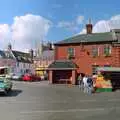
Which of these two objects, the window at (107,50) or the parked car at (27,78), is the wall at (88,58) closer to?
the window at (107,50)

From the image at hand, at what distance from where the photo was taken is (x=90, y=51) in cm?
5894

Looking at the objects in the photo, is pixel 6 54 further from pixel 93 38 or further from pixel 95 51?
pixel 95 51

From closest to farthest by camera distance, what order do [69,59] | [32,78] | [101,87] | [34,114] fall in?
[34,114] → [101,87] → [69,59] → [32,78]

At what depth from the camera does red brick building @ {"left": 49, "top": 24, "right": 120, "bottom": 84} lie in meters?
56.6

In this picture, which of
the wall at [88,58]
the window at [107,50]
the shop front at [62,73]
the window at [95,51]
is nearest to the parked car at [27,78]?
the wall at [88,58]

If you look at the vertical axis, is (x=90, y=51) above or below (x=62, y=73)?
above

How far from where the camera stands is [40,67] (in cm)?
9631

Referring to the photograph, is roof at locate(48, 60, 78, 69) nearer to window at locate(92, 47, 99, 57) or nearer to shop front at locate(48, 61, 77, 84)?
shop front at locate(48, 61, 77, 84)

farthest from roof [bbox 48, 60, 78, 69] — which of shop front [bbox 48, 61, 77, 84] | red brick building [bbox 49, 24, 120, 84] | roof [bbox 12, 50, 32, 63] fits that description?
roof [bbox 12, 50, 32, 63]

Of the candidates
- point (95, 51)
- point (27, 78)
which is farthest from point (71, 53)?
point (27, 78)

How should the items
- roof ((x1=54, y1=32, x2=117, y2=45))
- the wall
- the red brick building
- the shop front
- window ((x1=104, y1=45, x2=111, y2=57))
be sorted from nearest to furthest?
the shop front < the red brick building < the wall < window ((x1=104, y1=45, x2=111, y2=57)) < roof ((x1=54, y1=32, x2=117, y2=45))

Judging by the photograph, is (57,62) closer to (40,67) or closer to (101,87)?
(101,87)

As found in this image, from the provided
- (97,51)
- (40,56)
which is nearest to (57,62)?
(97,51)

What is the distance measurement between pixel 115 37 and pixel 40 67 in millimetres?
41375
